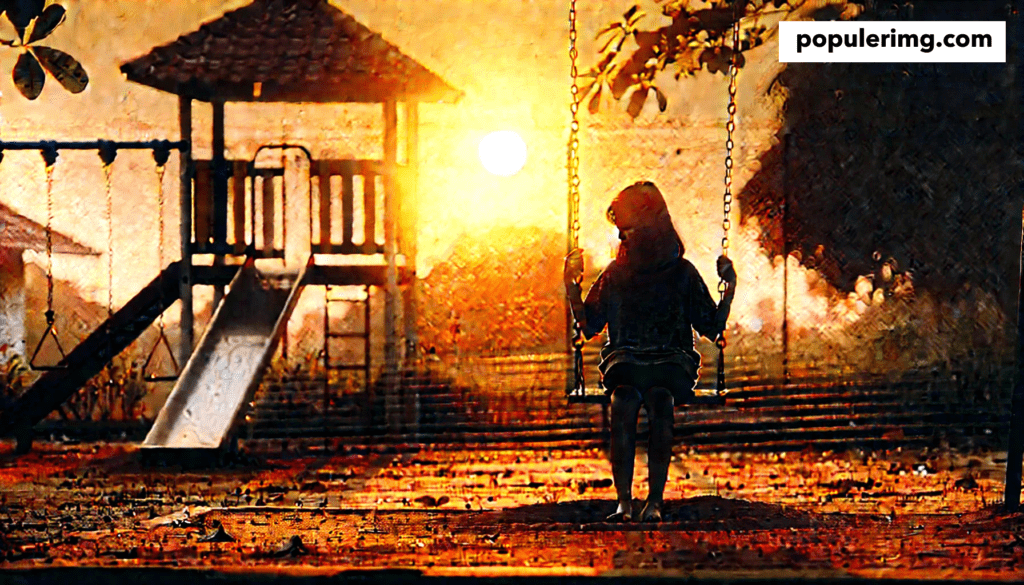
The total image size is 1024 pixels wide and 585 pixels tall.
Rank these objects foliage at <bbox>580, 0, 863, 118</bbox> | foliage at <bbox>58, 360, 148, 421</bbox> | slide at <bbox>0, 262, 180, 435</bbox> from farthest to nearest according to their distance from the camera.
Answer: foliage at <bbox>58, 360, 148, 421</bbox> → slide at <bbox>0, 262, 180, 435</bbox> → foliage at <bbox>580, 0, 863, 118</bbox>

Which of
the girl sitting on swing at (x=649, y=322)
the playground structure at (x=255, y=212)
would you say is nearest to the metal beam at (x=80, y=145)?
the playground structure at (x=255, y=212)

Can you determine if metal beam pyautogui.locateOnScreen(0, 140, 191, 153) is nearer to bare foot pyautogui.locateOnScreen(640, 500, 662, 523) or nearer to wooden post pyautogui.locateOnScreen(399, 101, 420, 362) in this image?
wooden post pyautogui.locateOnScreen(399, 101, 420, 362)

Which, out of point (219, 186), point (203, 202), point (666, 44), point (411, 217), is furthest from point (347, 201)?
point (666, 44)

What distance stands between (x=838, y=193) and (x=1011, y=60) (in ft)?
5.64

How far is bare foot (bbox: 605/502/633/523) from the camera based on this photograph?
754cm

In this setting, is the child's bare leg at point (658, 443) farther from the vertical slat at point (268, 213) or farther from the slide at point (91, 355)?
the slide at point (91, 355)

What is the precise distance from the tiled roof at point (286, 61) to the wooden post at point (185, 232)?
177 mm

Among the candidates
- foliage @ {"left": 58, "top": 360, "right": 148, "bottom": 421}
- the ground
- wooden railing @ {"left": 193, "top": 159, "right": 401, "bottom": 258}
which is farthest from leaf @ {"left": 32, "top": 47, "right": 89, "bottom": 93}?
foliage @ {"left": 58, "top": 360, "right": 148, "bottom": 421}

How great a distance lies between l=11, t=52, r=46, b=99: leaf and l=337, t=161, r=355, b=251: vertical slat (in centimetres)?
526

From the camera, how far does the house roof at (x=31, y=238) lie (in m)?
12.6

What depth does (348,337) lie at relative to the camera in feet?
41.3

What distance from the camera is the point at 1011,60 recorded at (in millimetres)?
12625

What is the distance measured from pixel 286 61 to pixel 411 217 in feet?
5.17

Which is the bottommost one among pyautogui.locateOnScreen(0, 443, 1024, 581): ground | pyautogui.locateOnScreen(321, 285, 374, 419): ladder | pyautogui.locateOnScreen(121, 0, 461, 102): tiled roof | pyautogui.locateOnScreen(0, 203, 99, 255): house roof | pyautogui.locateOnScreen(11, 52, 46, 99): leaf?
pyautogui.locateOnScreen(0, 443, 1024, 581): ground
